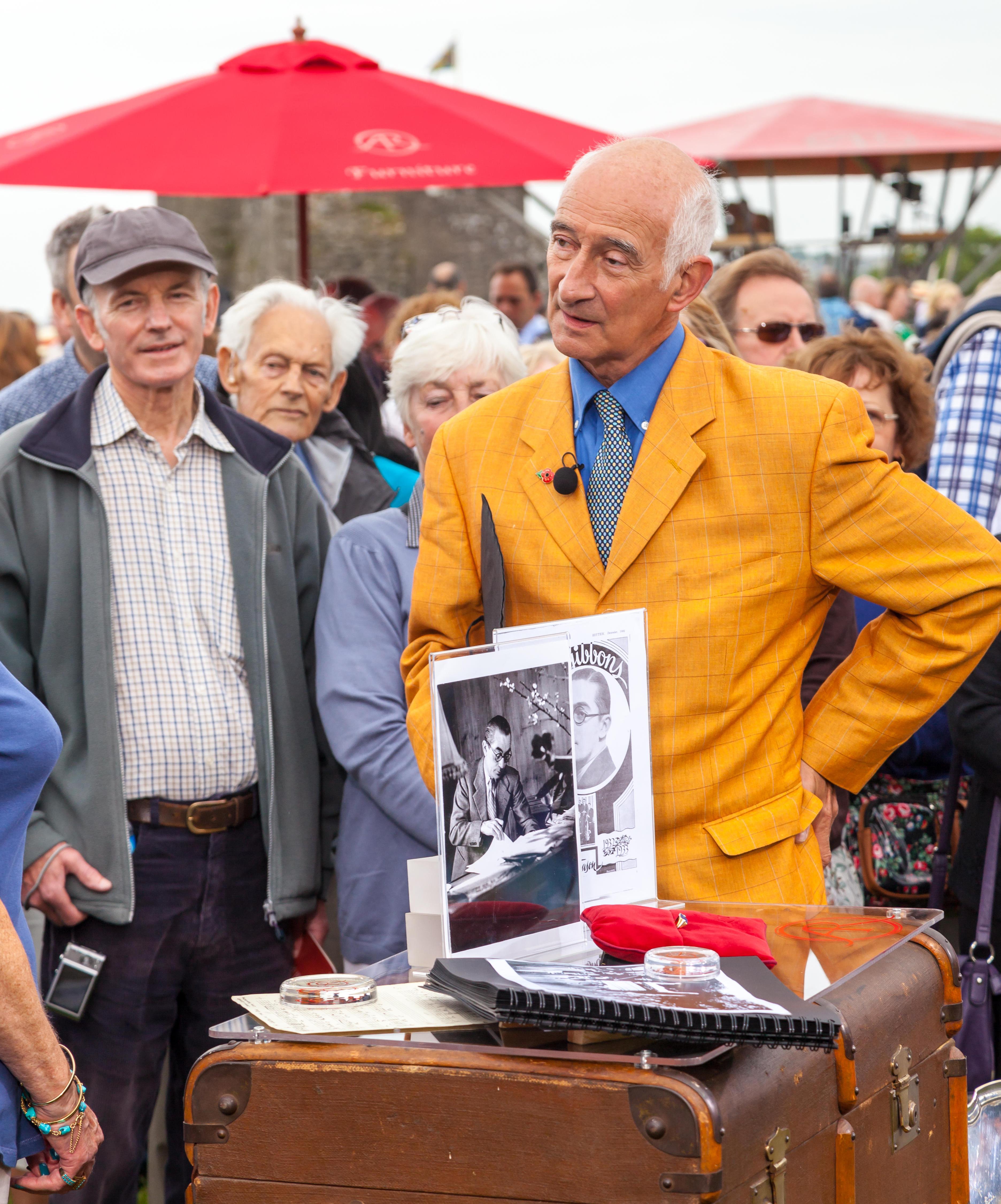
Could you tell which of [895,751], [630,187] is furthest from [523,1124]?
[895,751]

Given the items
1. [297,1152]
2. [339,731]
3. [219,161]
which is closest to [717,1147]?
[297,1152]

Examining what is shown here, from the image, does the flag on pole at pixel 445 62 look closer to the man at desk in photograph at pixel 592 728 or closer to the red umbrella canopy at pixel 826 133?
the red umbrella canopy at pixel 826 133

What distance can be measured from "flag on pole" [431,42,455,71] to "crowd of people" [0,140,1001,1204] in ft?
36.2

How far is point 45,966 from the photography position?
9.55ft

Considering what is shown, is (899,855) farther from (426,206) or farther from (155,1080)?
(426,206)

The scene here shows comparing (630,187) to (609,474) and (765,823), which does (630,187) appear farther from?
(765,823)

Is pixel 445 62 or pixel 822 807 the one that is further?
pixel 445 62

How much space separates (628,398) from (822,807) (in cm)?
71

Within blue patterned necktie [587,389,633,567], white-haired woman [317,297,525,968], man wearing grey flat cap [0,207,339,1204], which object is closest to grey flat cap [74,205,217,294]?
man wearing grey flat cap [0,207,339,1204]

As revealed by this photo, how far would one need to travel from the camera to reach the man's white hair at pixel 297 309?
12.6 ft

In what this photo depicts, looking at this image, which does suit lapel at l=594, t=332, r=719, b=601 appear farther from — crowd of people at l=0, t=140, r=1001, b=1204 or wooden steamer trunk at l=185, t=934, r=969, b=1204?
wooden steamer trunk at l=185, t=934, r=969, b=1204

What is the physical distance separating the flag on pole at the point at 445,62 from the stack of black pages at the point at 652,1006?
47.0 ft

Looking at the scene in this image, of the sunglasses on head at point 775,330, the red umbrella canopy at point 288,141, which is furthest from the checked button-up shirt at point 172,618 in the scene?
the sunglasses on head at point 775,330

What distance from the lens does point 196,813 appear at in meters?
2.86
